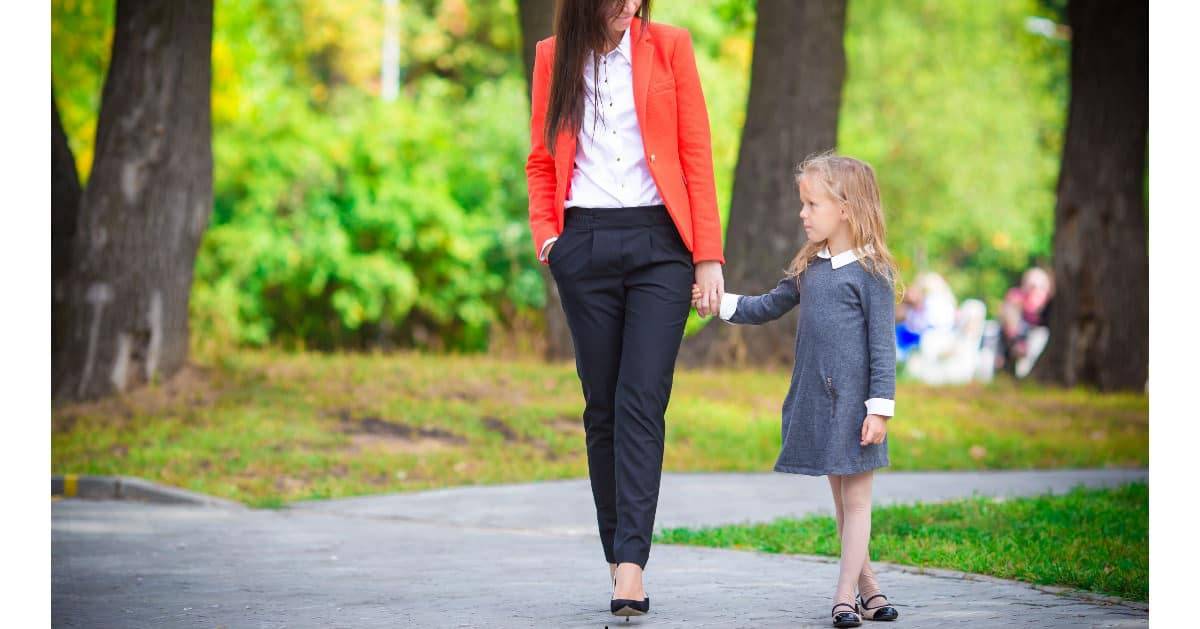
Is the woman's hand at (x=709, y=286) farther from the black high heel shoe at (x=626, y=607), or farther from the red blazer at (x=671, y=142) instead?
the black high heel shoe at (x=626, y=607)

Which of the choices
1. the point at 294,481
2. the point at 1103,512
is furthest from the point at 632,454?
the point at 294,481

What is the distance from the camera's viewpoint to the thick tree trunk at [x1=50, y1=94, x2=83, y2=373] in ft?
41.2

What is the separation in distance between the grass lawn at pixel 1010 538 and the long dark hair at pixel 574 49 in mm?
2178

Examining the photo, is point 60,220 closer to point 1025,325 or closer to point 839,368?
point 839,368

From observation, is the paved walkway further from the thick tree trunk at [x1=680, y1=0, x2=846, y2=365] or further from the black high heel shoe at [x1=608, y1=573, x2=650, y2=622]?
the thick tree trunk at [x1=680, y1=0, x2=846, y2=365]

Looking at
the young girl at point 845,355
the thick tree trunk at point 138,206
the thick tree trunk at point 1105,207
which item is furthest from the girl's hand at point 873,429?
the thick tree trunk at point 1105,207

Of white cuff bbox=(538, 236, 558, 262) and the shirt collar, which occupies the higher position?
the shirt collar

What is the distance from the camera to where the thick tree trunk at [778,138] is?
48.2 feet

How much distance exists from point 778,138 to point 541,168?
966cm

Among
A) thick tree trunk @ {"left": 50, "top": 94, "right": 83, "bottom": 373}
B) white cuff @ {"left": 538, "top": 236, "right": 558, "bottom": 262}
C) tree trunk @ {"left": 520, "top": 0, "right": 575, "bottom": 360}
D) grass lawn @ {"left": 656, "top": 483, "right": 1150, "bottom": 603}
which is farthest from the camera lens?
tree trunk @ {"left": 520, "top": 0, "right": 575, "bottom": 360}

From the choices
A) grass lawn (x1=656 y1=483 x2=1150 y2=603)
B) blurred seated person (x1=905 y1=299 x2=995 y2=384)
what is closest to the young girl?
grass lawn (x1=656 y1=483 x2=1150 y2=603)

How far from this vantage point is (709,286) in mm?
5270

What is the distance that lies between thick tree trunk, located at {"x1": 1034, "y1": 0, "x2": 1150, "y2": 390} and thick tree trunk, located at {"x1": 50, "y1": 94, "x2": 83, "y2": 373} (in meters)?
10.1

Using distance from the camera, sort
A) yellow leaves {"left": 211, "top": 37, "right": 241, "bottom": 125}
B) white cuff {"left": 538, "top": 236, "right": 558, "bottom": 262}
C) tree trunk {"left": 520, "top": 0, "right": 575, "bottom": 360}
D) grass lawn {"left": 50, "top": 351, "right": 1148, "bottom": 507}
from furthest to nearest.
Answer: yellow leaves {"left": 211, "top": 37, "right": 241, "bottom": 125}
tree trunk {"left": 520, "top": 0, "right": 575, "bottom": 360}
grass lawn {"left": 50, "top": 351, "right": 1148, "bottom": 507}
white cuff {"left": 538, "top": 236, "right": 558, "bottom": 262}
